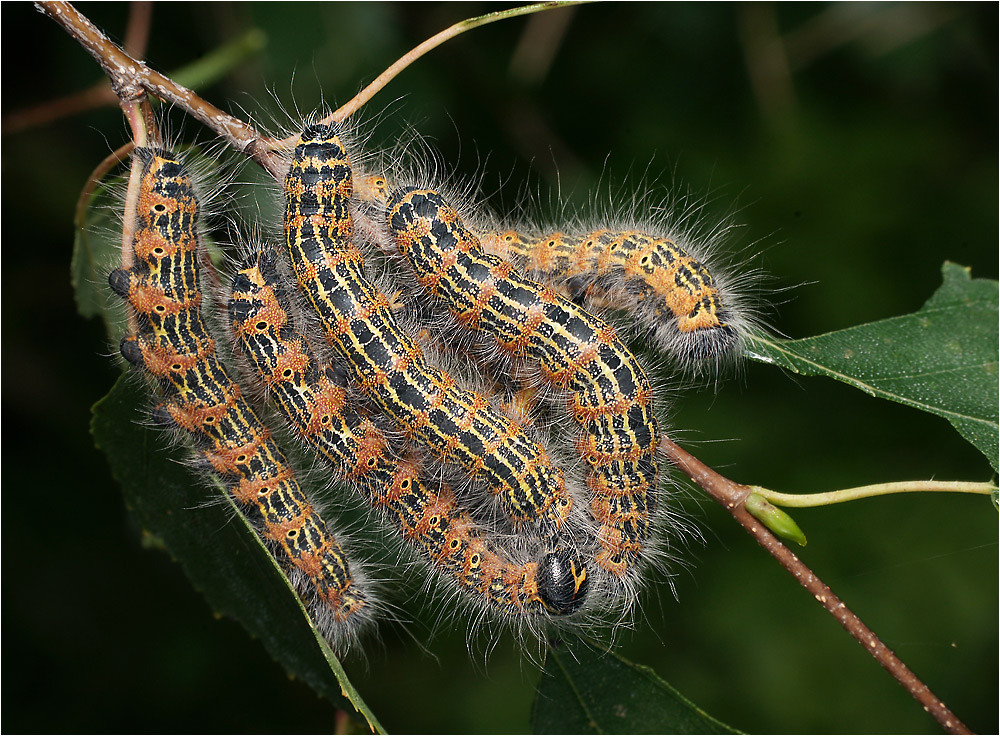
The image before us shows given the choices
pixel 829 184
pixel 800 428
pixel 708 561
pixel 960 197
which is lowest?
pixel 708 561

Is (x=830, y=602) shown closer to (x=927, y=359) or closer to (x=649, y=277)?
(x=927, y=359)

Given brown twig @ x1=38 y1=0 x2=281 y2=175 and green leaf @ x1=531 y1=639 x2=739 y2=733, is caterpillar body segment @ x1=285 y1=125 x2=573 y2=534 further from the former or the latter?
green leaf @ x1=531 y1=639 x2=739 y2=733

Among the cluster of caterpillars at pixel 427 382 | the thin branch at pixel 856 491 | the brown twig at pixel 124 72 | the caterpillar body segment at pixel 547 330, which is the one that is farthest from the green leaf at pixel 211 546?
the thin branch at pixel 856 491

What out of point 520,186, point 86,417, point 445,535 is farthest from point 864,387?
point 86,417

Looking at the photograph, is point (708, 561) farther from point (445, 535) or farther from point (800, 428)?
point (445, 535)

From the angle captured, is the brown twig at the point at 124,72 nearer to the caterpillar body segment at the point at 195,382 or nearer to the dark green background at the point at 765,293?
the caterpillar body segment at the point at 195,382

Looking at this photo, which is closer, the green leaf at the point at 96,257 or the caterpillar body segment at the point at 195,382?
the caterpillar body segment at the point at 195,382

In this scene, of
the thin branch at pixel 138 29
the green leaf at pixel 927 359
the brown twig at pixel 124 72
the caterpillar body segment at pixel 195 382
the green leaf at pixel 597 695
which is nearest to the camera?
the brown twig at pixel 124 72

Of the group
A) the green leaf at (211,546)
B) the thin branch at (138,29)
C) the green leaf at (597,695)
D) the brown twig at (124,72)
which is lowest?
the green leaf at (597,695)
